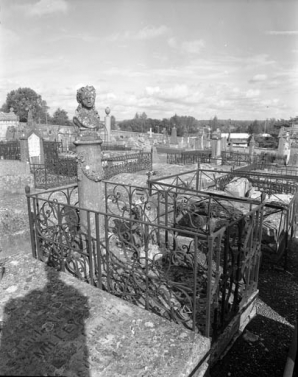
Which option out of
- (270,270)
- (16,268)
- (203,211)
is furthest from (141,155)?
(16,268)

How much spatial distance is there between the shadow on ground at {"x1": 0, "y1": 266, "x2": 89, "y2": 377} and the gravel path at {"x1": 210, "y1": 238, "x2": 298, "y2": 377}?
1451 mm

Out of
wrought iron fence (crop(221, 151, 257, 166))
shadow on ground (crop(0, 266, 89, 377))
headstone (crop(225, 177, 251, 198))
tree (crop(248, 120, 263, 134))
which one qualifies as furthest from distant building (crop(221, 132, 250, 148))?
shadow on ground (crop(0, 266, 89, 377))

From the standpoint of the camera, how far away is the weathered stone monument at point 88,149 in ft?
13.6

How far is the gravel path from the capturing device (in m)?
3.04

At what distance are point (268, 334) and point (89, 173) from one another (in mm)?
3070

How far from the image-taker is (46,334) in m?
2.59

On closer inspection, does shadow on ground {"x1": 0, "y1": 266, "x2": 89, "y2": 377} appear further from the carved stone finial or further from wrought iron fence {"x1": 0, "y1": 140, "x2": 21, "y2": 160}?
wrought iron fence {"x1": 0, "y1": 140, "x2": 21, "y2": 160}

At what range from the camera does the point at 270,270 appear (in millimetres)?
5102

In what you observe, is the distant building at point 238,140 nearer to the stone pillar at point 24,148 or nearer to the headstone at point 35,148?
the headstone at point 35,148

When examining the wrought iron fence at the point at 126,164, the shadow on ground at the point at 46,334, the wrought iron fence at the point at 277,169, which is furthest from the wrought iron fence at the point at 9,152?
the shadow on ground at the point at 46,334

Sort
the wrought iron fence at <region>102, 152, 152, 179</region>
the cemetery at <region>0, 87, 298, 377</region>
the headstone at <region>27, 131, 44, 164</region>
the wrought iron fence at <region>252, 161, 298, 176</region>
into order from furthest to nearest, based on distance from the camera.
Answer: the wrought iron fence at <region>252, 161, 298, 176</region> → the headstone at <region>27, 131, 44, 164</region> → the wrought iron fence at <region>102, 152, 152, 179</region> → the cemetery at <region>0, 87, 298, 377</region>

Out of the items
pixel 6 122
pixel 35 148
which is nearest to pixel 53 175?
pixel 35 148

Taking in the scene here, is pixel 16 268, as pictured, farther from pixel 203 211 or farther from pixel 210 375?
pixel 203 211

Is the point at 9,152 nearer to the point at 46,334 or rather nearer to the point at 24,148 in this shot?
the point at 24,148
